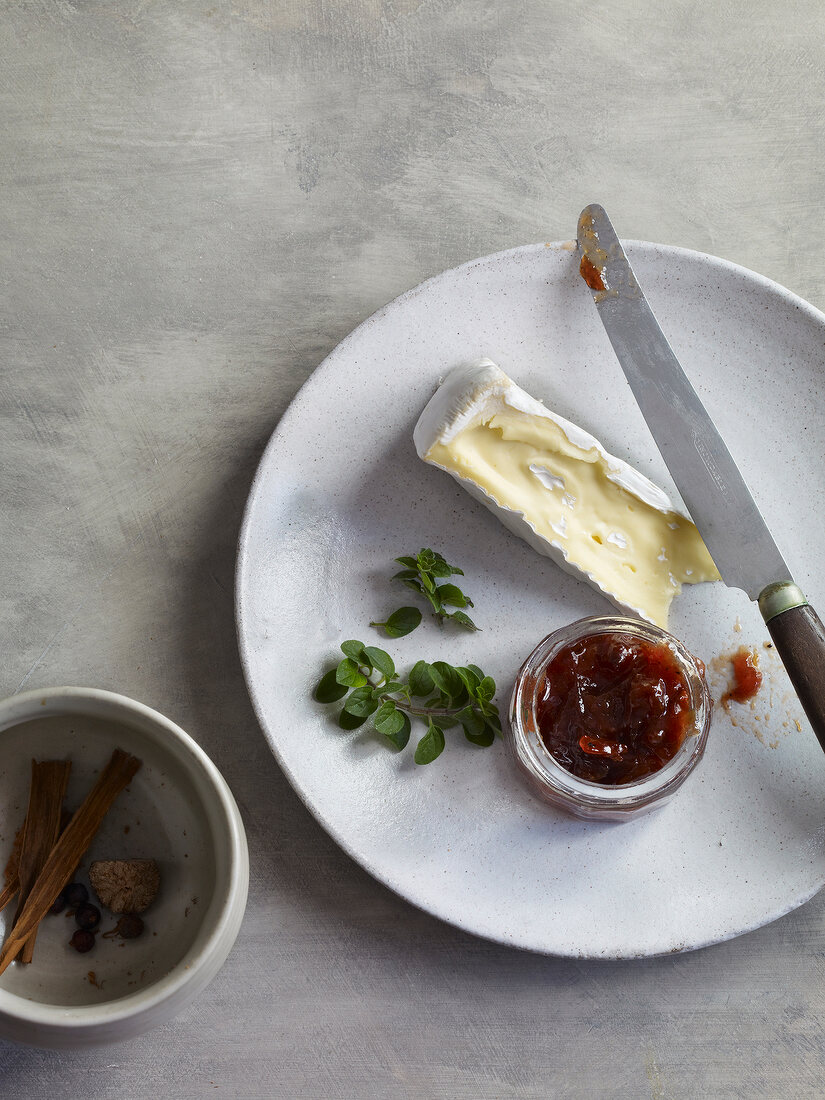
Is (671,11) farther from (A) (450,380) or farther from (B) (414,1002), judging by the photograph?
(B) (414,1002)

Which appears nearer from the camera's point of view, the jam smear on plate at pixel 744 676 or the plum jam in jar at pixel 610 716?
the plum jam in jar at pixel 610 716

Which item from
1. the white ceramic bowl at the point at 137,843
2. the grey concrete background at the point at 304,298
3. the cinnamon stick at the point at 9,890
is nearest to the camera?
the white ceramic bowl at the point at 137,843

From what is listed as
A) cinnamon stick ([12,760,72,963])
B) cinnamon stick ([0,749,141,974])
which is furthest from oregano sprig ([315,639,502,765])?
cinnamon stick ([12,760,72,963])

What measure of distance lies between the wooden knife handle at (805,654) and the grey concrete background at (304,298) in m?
0.49

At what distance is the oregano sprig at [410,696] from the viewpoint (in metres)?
1.55

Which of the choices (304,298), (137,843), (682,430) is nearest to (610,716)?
(682,430)

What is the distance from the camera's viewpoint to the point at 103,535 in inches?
68.6

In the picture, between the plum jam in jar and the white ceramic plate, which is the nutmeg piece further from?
the plum jam in jar

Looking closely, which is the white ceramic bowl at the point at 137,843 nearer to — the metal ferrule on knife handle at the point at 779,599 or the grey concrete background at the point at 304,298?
the grey concrete background at the point at 304,298

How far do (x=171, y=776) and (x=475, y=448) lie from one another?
0.79m

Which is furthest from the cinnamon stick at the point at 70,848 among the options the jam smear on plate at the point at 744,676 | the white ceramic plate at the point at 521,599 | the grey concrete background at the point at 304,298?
the jam smear on plate at the point at 744,676

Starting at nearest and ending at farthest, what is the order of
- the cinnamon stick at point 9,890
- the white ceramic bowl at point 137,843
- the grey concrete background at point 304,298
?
the white ceramic bowl at point 137,843 → the cinnamon stick at point 9,890 → the grey concrete background at point 304,298

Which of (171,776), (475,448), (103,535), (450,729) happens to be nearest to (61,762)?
(171,776)

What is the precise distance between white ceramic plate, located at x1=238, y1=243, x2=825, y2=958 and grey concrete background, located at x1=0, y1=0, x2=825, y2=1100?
0.56 ft
